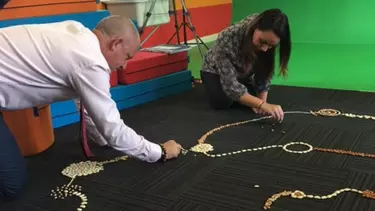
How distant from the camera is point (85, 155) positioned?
80.0 inches

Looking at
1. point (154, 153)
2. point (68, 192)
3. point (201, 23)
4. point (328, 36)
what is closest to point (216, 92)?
point (154, 153)

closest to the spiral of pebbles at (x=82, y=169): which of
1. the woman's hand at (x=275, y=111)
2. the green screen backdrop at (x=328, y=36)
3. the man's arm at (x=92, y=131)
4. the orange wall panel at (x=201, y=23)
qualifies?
the man's arm at (x=92, y=131)

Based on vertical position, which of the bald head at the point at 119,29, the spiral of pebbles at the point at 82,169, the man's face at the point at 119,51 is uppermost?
the bald head at the point at 119,29

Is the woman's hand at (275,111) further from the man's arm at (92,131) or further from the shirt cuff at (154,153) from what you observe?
the man's arm at (92,131)

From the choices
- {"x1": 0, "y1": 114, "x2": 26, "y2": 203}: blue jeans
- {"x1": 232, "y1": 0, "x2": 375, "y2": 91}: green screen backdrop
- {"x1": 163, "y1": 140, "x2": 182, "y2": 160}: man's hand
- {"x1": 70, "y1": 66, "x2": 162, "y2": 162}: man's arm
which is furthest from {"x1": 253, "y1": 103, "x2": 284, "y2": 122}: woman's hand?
{"x1": 232, "y1": 0, "x2": 375, "y2": 91}: green screen backdrop

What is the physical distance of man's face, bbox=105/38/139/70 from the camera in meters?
1.53

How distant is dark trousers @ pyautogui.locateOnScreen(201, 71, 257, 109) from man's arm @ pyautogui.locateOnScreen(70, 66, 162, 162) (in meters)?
1.18

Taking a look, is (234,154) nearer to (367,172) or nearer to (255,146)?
(255,146)

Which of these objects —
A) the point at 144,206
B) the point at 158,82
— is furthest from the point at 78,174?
the point at 158,82

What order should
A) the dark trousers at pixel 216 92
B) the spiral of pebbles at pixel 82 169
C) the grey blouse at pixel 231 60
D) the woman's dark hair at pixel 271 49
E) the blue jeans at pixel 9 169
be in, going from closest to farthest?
the blue jeans at pixel 9 169 < the spiral of pebbles at pixel 82 169 < the woman's dark hair at pixel 271 49 < the grey blouse at pixel 231 60 < the dark trousers at pixel 216 92

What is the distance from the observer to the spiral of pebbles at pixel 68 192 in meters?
1.70

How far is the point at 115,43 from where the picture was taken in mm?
1529

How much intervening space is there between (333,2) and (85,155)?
14.7ft

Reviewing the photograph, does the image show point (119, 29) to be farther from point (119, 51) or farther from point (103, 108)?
point (103, 108)
